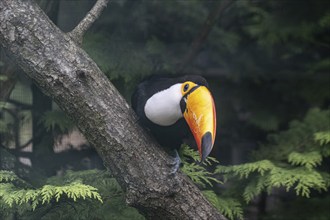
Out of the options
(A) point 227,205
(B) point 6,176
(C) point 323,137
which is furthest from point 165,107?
(C) point 323,137

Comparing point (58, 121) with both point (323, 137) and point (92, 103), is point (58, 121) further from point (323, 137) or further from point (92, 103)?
point (323, 137)

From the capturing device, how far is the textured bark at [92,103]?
6.27 ft

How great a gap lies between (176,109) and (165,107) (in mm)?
41

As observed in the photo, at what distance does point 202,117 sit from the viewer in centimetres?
182

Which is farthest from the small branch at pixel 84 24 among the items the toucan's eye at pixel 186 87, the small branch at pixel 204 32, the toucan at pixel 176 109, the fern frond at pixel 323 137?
the fern frond at pixel 323 137

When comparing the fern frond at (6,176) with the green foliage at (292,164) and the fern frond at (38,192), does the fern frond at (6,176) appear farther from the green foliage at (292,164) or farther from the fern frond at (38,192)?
the green foliage at (292,164)

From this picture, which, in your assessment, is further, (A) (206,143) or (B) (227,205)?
(B) (227,205)

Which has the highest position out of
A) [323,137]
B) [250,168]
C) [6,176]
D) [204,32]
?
[204,32]

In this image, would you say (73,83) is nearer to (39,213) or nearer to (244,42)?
(39,213)

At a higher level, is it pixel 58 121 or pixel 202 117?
pixel 202 117

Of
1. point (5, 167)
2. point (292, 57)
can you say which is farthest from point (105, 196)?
point (292, 57)

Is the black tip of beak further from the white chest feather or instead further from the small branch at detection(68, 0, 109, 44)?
the small branch at detection(68, 0, 109, 44)

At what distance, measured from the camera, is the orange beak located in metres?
1.79

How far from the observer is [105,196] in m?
2.22
